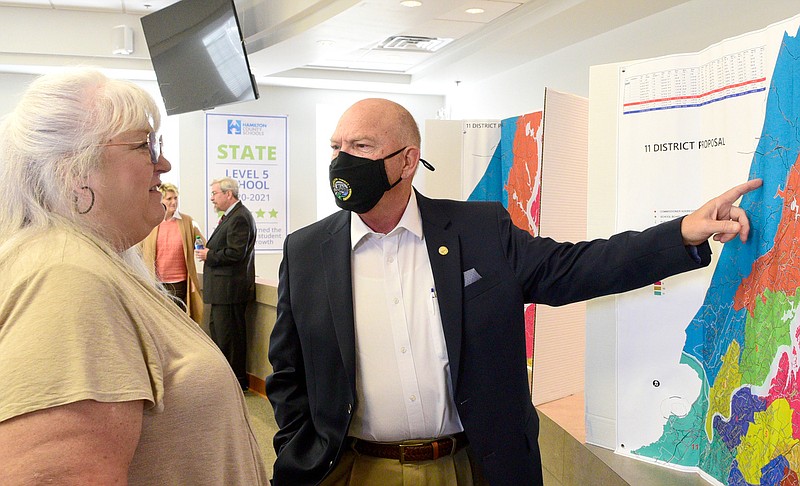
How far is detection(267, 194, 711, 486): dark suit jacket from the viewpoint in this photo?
2.01 metres

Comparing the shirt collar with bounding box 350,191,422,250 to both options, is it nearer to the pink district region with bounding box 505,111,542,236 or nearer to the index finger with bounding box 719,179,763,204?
the index finger with bounding box 719,179,763,204

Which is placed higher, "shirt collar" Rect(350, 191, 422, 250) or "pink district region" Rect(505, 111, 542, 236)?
"pink district region" Rect(505, 111, 542, 236)

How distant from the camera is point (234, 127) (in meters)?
9.91

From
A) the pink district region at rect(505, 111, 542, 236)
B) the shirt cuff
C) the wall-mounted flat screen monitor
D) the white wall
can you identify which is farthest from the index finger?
the wall-mounted flat screen monitor

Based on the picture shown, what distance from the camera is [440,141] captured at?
4066 mm

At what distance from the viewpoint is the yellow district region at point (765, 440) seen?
1509 millimetres

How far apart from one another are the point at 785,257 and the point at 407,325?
37.5 inches

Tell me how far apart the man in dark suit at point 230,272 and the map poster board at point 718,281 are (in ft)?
15.4

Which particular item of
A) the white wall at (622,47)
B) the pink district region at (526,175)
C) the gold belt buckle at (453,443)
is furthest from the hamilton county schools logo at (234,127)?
the gold belt buckle at (453,443)

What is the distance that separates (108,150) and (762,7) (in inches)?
200

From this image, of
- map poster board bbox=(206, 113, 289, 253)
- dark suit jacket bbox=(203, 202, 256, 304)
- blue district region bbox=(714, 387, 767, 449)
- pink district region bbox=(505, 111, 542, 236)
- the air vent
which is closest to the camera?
blue district region bbox=(714, 387, 767, 449)

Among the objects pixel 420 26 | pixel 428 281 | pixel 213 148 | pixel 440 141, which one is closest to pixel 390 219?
pixel 428 281

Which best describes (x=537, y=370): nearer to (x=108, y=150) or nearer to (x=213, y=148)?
(x=108, y=150)

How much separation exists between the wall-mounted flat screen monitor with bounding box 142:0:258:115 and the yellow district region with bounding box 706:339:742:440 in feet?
14.7
